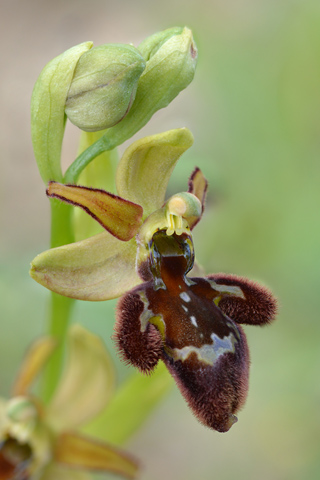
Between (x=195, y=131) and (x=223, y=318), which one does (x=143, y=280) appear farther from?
(x=195, y=131)

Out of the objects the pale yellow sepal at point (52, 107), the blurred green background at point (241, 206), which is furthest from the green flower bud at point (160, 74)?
the blurred green background at point (241, 206)

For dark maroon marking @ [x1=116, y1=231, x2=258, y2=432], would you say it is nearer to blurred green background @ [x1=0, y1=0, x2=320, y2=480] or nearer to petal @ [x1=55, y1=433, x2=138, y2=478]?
petal @ [x1=55, y1=433, x2=138, y2=478]

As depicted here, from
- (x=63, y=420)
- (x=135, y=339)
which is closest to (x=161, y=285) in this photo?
(x=135, y=339)

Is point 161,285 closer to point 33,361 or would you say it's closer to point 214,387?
point 214,387

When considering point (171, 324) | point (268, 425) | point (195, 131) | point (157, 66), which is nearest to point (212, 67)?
point (195, 131)

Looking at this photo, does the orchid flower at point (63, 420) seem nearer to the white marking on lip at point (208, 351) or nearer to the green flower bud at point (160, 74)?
the white marking on lip at point (208, 351)

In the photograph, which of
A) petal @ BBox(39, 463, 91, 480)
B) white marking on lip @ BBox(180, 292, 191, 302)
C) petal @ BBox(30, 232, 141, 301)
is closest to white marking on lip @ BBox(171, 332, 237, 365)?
white marking on lip @ BBox(180, 292, 191, 302)

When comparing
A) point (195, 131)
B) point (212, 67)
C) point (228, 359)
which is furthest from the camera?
point (195, 131)
